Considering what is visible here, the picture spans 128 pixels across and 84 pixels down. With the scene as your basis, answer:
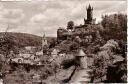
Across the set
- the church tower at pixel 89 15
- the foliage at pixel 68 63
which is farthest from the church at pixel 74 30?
the foliage at pixel 68 63

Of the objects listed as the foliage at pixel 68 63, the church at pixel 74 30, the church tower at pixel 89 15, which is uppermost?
the church tower at pixel 89 15

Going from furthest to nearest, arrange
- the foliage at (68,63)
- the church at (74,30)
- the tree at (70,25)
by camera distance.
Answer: the tree at (70,25)
the church at (74,30)
the foliage at (68,63)

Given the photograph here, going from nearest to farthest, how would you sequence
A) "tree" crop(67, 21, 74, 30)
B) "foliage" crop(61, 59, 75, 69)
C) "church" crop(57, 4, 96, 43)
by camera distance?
"foliage" crop(61, 59, 75, 69), "church" crop(57, 4, 96, 43), "tree" crop(67, 21, 74, 30)

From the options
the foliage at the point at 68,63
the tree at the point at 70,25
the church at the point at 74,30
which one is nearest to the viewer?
the foliage at the point at 68,63

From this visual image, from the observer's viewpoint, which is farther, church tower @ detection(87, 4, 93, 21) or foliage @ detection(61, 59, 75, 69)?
church tower @ detection(87, 4, 93, 21)

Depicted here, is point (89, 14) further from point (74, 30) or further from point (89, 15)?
point (74, 30)

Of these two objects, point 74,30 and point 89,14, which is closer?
point 74,30

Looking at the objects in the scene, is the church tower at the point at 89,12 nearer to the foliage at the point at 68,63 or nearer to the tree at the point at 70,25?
the tree at the point at 70,25

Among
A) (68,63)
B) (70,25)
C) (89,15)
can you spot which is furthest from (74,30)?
(68,63)

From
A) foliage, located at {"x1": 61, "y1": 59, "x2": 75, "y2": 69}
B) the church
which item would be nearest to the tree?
the church

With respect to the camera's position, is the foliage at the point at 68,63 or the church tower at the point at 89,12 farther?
the church tower at the point at 89,12

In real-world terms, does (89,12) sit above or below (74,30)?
above

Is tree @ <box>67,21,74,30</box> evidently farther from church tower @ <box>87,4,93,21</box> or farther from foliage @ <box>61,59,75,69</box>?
foliage @ <box>61,59,75,69</box>
